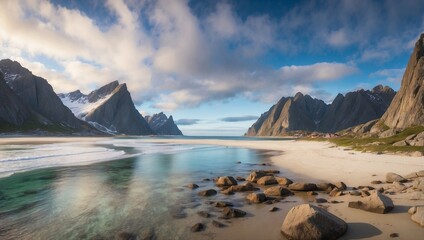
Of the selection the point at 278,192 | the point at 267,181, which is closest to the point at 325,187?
the point at 278,192

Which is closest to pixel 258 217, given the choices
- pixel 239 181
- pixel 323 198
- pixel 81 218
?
pixel 323 198

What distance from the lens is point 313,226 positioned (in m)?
12.2

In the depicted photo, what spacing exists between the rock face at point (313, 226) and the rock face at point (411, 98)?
122416 mm

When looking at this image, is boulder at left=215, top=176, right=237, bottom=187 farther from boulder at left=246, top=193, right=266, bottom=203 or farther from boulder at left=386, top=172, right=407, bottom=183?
boulder at left=386, top=172, right=407, bottom=183

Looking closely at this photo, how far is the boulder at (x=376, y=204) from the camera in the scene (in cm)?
1501

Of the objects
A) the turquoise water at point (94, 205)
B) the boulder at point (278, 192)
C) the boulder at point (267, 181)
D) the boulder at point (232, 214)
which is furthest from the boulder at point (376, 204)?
the boulder at point (267, 181)

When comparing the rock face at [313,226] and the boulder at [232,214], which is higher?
the rock face at [313,226]

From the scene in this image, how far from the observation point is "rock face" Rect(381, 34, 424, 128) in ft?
390

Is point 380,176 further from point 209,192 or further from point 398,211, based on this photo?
point 209,192

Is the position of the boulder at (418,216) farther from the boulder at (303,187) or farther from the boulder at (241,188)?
the boulder at (241,188)

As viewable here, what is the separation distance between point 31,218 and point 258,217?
12.8m

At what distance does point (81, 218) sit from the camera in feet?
52.5

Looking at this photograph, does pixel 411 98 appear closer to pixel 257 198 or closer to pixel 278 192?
pixel 278 192

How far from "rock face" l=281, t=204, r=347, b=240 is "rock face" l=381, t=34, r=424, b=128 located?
402 feet
